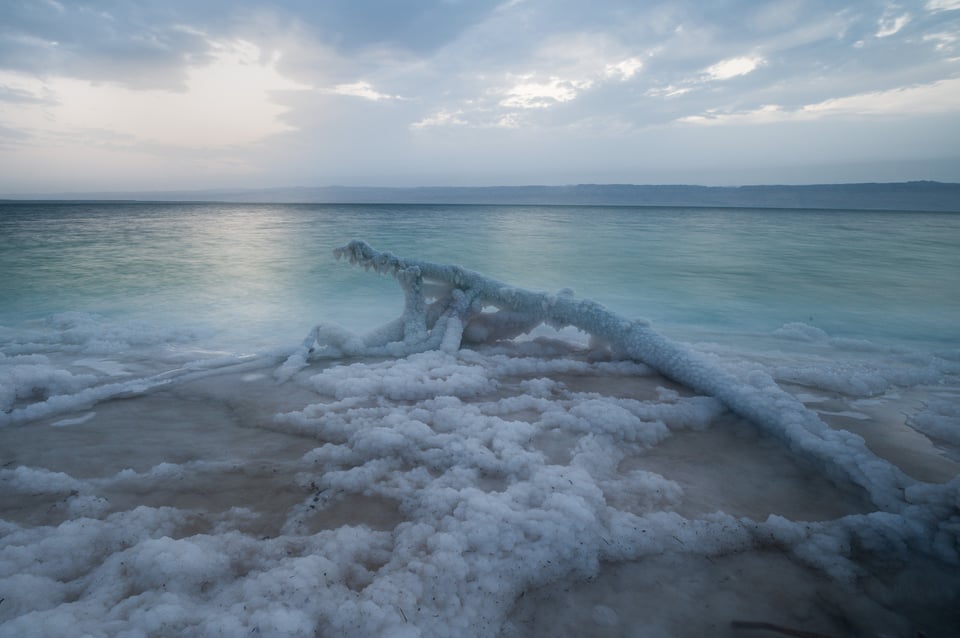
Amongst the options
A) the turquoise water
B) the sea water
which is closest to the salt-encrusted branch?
the sea water

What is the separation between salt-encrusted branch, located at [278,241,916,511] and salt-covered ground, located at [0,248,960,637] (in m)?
0.10

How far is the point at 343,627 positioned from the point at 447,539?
512mm

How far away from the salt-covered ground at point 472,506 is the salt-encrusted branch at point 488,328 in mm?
96

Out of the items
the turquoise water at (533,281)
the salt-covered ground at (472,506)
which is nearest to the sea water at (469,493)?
the salt-covered ground at (472,506)

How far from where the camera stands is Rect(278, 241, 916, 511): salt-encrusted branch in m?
3.75

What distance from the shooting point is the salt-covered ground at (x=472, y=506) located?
1.65 meters

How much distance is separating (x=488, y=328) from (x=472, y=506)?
3197 millimetres

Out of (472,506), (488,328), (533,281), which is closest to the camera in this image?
(472,506)

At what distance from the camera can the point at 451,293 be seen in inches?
206

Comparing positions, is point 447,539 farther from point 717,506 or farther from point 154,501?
point 154,501

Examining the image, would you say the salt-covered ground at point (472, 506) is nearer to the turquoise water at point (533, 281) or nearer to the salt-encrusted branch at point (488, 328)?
the salt-encrusted branch at point (488, 328)

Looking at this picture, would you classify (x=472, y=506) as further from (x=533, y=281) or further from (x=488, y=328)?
(x=533, y=281)

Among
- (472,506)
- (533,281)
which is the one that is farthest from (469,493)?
(533,281)

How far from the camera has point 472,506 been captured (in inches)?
83.8
